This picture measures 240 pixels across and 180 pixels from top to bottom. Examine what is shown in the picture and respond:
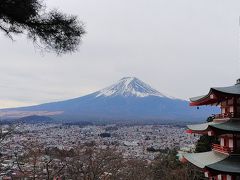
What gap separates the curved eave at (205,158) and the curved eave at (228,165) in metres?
0.32

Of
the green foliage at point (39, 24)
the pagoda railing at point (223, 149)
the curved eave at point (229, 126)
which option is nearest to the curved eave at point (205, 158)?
the pagoda railing at point (223, 149)

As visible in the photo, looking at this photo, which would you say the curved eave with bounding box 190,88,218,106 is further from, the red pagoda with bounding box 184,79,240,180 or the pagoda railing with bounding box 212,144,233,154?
the pagoda railing with bounding box 212,144,233,154

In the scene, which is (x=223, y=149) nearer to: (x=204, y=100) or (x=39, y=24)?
(x=204, y=100)

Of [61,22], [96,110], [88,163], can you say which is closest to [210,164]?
[61,22]

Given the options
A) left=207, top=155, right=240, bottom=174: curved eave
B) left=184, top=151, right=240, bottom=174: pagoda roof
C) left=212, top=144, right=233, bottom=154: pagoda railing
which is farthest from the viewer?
left=212, top=144, right=233, bottom=154: pagoda railing

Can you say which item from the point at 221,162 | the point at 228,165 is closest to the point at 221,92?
the point at 221,162

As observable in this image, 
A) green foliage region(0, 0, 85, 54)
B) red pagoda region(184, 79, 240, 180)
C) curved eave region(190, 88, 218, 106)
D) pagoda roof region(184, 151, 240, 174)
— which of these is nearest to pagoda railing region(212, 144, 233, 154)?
red pagoda region(184, 79, 240, 180)

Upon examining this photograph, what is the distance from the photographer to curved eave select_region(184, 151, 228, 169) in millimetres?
13289

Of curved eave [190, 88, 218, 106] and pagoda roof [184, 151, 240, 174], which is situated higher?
curved eave [190, 88, 218, 106]

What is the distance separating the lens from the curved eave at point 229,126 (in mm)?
12560

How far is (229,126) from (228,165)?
3.81ft

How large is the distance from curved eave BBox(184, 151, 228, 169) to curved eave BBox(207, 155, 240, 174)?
0.32 meters

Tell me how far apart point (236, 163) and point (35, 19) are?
30.0 ft

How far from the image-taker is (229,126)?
1280 cm
